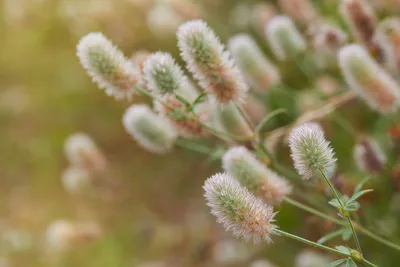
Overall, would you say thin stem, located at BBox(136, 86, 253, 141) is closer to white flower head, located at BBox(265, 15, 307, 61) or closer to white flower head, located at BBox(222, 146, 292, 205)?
white flower head, located at BBox(222, 146, 292, 205)

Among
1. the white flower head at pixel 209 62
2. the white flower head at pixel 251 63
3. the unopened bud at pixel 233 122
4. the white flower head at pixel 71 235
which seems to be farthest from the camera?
the white flower head at pixel 71 235

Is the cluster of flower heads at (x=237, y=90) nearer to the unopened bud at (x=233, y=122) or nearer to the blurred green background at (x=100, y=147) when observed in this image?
the unopened bud at (x=233, y=122)

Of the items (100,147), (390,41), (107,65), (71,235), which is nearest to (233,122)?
(107,65)

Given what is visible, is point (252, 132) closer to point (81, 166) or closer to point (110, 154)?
point (81, 166)

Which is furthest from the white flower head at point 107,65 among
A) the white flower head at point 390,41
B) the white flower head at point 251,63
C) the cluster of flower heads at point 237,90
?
the white flower head at point 390,41

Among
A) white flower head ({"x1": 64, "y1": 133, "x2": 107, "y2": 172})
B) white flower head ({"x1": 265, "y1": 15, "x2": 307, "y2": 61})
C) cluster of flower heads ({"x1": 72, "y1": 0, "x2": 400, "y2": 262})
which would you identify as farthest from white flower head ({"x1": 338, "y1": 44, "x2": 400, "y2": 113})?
white flower head ({"x1": 64, "y1": 133, "x2": 107, "y2": 172})

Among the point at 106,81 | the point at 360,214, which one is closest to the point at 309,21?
the point at 360,214
